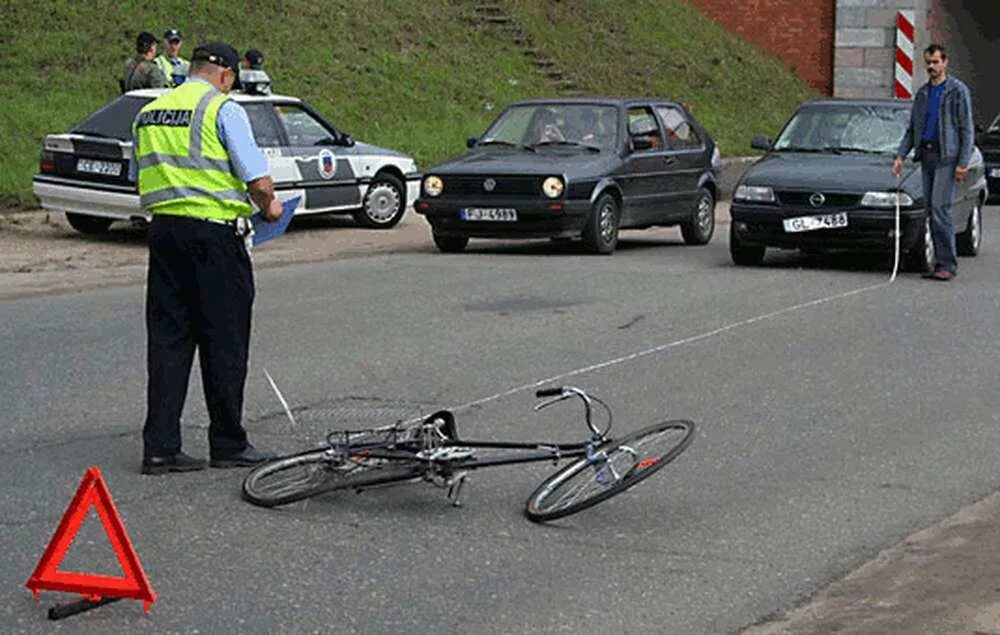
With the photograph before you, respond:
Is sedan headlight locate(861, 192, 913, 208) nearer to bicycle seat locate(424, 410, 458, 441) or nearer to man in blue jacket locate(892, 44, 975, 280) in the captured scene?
man in blue jacket locate(892, 44, 975, 280)

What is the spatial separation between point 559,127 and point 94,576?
43.2 feet

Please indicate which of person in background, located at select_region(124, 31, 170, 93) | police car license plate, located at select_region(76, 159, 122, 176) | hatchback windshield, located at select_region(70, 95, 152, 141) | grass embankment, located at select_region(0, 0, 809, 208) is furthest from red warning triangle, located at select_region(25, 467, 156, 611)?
person in background, located at select_region(124, 31, 170, 93)

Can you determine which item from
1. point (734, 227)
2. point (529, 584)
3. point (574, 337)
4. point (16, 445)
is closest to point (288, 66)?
point (734, 227)

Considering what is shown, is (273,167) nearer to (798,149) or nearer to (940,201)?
(798,149)

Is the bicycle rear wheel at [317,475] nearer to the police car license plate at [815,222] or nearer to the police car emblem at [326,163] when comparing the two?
the police car license plate at [815,222]

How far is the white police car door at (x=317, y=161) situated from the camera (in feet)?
64.6

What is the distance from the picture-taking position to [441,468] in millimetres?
7629

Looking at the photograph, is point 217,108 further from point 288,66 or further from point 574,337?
point 288,66

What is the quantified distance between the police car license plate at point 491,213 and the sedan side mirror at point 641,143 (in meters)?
1.71

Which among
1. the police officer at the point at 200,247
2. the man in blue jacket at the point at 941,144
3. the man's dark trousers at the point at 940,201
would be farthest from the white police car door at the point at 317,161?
the police officer at the point at 200,247

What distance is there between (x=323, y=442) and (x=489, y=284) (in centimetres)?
673

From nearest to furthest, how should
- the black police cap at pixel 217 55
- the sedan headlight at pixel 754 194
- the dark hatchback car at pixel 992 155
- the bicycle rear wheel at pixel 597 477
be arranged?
the bicycle rear wheel at pixel 597 477 → the black police cap at pixel 217 55 → the sedan headlight at pixel 754 194 → the dark hatchback car at pixel 992 155

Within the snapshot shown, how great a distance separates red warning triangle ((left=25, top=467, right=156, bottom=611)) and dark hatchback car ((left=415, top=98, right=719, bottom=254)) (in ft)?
38.8

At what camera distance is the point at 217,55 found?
27.1 ft
